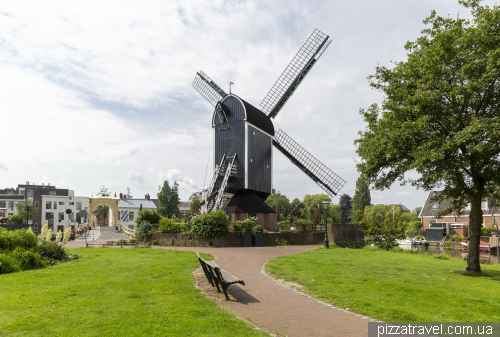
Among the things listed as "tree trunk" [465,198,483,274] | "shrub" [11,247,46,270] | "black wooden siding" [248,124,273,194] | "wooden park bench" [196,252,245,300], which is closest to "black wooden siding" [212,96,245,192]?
"black wooden siding" [248,124,273,194]

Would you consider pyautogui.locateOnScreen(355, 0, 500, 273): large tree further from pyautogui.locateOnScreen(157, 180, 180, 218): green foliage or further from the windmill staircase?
pyautogui.locateOnScreen(157, 180, 180, 218): green foliage

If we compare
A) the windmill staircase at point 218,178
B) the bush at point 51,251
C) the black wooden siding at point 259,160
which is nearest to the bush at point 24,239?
the bush at point 51,251

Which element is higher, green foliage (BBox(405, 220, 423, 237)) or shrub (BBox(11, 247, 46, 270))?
shrub (BBox(11, 247, 46, 270))

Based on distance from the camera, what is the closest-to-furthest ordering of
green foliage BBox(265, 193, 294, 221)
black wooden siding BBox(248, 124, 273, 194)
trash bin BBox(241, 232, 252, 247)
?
trash bin BBox(241, 232, 252, 247)
black wooden siding BBox(248, 124, 273, 194)
green foliage BBox(265, 193, 294, 221)

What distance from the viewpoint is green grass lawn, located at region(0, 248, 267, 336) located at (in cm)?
546

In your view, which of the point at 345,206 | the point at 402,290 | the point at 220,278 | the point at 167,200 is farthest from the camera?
the point at 345,206

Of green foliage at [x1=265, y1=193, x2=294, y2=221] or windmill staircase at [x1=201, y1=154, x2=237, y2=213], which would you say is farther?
green foliage at [x1=265, y1=193, x2=294, y2=221]

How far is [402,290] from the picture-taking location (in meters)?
8.68

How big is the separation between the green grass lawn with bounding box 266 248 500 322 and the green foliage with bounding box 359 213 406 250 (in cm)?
927

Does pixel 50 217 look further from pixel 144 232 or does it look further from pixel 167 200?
pixel 144 232

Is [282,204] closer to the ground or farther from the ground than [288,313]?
farther from the ground

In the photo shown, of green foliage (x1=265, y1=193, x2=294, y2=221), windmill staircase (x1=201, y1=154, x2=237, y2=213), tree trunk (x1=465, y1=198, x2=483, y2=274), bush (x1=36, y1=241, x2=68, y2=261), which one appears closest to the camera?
tree trunk (x1=465, y1=198, x2=483, y2=274)

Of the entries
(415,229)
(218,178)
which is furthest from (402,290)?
(415,229)

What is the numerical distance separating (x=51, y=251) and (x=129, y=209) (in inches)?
1739
